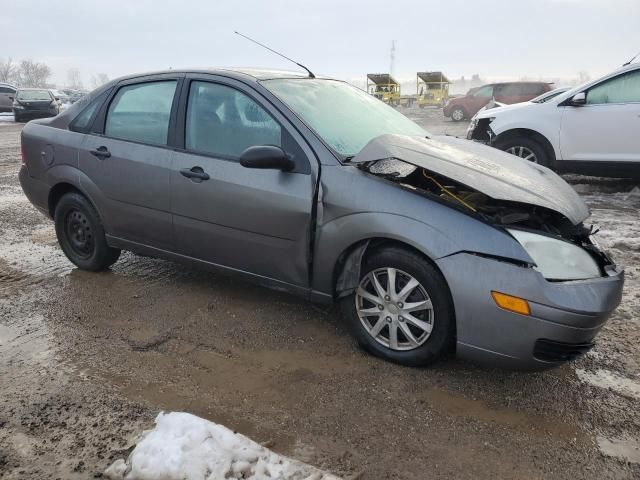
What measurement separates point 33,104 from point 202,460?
921 inches

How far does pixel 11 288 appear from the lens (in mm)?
4180

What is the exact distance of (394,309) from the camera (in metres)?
2.89

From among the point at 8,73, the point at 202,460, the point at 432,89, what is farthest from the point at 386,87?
the point at 8,73

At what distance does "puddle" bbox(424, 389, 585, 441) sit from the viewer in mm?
2449

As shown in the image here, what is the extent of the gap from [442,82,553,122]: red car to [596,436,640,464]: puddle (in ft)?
62.3

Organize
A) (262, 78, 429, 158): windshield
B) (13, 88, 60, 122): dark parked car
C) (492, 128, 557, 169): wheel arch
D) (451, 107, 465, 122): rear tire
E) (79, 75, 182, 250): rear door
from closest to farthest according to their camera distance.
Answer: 1. (262, 78, 429, 158): windshield
2. (79, 75, 182, 250): rear door
3. (492, 128, 557, 169): wheel arch
4. (13, 88, 60, 122): dark parked car
5. (451, 107, 465, 122): rear tire

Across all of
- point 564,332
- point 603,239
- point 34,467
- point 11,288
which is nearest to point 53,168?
point 11,288

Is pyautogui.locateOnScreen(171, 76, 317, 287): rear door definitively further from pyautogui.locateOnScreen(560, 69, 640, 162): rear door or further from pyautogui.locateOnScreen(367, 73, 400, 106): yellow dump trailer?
pyautogui.locateOnScreen(367, 73, 400, 106): yellow dump trailer

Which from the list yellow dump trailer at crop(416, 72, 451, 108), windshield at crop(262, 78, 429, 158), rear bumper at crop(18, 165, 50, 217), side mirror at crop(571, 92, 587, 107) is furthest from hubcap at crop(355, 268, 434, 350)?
yellow dump trailer at crop(416, 72, 451, 108)

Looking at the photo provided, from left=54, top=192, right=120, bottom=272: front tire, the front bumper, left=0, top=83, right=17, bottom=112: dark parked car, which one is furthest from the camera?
left=0, top=83, right=17, bottom=112: dark parked car

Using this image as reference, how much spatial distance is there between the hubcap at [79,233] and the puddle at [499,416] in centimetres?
308

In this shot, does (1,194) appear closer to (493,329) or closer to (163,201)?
(163,201)

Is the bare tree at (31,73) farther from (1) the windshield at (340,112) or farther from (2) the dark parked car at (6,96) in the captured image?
(1) the windshield at (340,112)

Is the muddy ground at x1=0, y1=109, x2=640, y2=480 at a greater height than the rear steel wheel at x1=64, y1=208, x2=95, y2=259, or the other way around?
the rear steel wheel at x1=64, y1=208, x2=95, y2=259
